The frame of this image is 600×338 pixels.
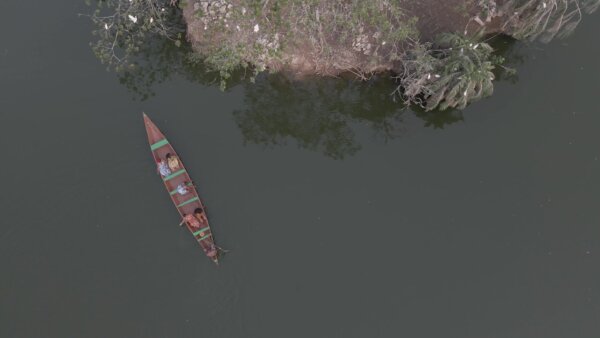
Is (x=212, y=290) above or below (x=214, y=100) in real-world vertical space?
below

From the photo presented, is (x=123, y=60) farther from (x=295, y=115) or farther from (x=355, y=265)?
(x=355, y=265)

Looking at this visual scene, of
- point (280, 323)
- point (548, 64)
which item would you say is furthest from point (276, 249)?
point (548, 64)

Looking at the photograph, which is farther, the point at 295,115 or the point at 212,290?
the point at 295,115

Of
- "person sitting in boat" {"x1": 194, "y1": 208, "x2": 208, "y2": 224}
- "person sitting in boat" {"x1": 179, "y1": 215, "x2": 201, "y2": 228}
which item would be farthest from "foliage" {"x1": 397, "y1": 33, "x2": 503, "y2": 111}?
"person sitting in boat" {"x1": 179, "y1": 215, "x2": 201, "y2": 228}

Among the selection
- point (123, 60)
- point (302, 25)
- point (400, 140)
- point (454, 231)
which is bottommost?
point (454, 231)

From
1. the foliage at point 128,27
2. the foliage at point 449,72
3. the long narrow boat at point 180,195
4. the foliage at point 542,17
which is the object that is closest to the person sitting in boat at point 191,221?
the long narrow boat at point 180,195

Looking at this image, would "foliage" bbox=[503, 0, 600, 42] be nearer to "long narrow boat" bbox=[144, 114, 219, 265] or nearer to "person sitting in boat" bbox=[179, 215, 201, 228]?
"long narrow boat" bbox=[144, 114, 219, 265]
